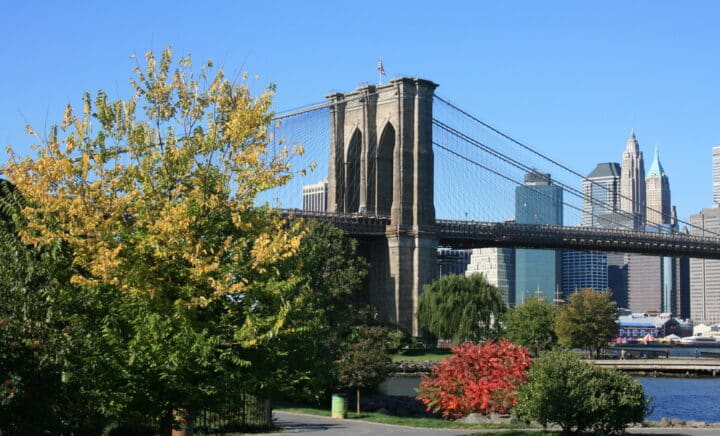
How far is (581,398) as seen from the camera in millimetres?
25141

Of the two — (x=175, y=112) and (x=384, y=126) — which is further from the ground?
(x=384, y=126)

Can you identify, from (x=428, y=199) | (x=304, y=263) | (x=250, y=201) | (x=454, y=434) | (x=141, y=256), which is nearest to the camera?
(x=141, y=256)

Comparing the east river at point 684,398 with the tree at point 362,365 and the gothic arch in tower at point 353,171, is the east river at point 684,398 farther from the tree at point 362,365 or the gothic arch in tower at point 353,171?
the gothic arch in tower at point 353,171

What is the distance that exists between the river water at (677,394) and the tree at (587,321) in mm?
9737

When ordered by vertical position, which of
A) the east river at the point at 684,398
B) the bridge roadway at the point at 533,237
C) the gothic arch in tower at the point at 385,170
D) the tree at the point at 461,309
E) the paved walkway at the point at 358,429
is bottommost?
the east river at the point at 684,398

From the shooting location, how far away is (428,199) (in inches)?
3519

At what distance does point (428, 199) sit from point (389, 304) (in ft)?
33.7

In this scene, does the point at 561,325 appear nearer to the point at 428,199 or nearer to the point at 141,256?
the point at 428,199

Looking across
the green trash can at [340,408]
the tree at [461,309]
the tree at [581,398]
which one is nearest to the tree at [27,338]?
the tree at [581,398]

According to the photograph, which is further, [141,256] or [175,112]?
[175,112]

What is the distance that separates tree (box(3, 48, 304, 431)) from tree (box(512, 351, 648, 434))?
9620 mm

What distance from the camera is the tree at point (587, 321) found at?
80500 mm

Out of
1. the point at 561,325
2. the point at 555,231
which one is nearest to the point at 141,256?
the point at 561,325

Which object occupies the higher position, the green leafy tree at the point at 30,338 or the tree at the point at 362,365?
the green leafy tree at the point at 30,338
